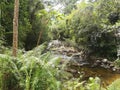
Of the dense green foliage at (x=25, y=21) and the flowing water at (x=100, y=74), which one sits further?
the dense green foliage at (x=25, y=21)

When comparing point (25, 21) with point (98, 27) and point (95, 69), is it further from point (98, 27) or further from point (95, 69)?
point (95, 69)

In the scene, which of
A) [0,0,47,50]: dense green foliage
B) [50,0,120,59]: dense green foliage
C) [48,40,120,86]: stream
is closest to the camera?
[48,40,120,86]: stream

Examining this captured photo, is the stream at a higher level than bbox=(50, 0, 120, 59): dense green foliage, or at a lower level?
lower

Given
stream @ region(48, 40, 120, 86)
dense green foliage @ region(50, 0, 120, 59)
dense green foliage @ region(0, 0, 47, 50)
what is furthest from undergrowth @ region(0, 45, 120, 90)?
dense green foliage @ region(50, 0, 120, 59)

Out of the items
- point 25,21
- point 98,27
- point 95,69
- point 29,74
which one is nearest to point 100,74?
point 95,69

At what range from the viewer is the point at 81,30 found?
1833 cm

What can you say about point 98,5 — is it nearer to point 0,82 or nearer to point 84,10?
point 84,10

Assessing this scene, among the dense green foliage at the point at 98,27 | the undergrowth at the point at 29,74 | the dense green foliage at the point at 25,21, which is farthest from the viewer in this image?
the dense green foliage at the point at 98,27

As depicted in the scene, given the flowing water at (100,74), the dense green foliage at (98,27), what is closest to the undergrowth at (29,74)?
the flowing water at (100,74)

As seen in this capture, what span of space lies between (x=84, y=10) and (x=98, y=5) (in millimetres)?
1078

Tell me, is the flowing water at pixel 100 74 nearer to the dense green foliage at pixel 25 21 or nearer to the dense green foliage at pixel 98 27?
the dense green foliage at pixel 98 27

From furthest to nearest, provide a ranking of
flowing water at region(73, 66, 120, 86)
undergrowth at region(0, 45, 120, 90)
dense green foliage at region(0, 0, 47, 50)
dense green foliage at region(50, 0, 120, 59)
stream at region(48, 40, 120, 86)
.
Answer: dense green foliage at region(50, 0, 120, 59)
dense green foliage at region(0, 0, 47, 50)
stream at region(48, 40, 120, 86)
flowing water at region(73, 66, 120, 86)
undergrowth at region(0, 45, 120, 90)

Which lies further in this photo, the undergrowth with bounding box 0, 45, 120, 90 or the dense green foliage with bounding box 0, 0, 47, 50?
the dense green foliage with bounding box 0, 0, 47, 50

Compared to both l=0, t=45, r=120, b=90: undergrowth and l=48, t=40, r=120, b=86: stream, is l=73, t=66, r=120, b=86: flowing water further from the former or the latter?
l=0, t=45, r=120, b=90: undergrowth
